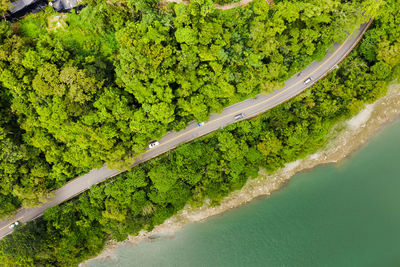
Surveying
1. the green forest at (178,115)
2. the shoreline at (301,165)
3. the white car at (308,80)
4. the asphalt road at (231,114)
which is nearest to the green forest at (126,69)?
the green forest at (178,115)

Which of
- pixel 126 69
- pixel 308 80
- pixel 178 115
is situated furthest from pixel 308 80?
pixel 126 69

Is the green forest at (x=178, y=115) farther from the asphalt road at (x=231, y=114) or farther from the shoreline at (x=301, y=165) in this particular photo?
the shoreline at (x=301, y=165)

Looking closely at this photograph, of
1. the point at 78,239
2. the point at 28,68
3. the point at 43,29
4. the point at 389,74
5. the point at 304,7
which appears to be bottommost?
the point at 78,239

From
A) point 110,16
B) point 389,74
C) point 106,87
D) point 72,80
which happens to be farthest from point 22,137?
point 389,74

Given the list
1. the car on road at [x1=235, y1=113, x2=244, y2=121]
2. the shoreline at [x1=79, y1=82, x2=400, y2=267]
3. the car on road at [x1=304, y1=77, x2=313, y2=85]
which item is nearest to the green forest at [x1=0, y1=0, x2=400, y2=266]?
the car on road at [x1=235, y1=113, x2=244, y2=121]

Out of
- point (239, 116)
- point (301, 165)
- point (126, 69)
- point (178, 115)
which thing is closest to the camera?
point (126, 69)

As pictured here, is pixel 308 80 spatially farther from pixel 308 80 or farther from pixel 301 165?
pixel 301 165

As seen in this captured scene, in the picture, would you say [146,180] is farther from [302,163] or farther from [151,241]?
[302,163]
